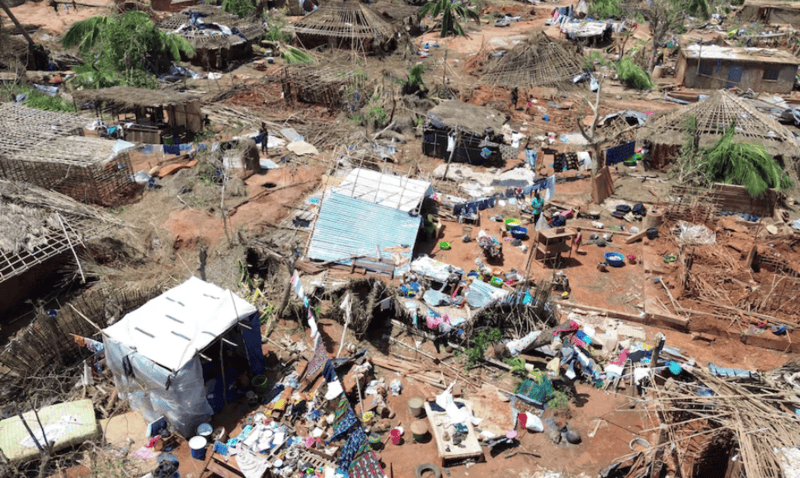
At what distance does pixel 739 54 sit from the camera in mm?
27906

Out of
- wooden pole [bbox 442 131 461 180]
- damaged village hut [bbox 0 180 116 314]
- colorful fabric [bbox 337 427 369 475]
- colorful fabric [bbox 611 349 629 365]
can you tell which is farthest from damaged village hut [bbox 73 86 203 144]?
colorful fabric [bbox 611 349 629 365]

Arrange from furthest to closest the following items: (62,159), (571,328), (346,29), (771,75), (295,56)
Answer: (346,29)
(295,56)
(771,75)
(62,159)
(571,328)

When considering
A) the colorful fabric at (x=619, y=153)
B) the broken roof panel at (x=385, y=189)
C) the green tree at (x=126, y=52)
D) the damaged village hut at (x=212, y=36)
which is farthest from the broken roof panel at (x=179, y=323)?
the damaged village hut at (x=212, y=36)

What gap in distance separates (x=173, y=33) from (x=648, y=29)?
89.2 ft

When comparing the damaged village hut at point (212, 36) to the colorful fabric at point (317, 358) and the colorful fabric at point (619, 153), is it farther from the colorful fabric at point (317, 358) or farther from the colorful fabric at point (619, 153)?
the colorful fabric at point (317, 358)

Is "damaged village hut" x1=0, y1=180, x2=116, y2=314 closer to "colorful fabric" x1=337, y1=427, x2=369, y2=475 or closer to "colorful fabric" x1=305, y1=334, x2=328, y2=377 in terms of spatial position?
"colorful fabric" x1=305, y1=334, x2=328, y2=377

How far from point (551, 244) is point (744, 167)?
23.3ft

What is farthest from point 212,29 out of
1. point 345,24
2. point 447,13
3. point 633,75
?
point 633,75

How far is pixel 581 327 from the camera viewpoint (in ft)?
Answer: 44.5

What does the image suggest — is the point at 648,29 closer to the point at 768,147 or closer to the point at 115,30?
the point at 768,147

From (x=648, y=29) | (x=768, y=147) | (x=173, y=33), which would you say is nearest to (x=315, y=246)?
(x=768, y=147)

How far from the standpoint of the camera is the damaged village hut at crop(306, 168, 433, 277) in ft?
49.6

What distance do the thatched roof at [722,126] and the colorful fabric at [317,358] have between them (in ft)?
47.3

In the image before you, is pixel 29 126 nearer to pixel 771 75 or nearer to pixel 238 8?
pixel 238 8
